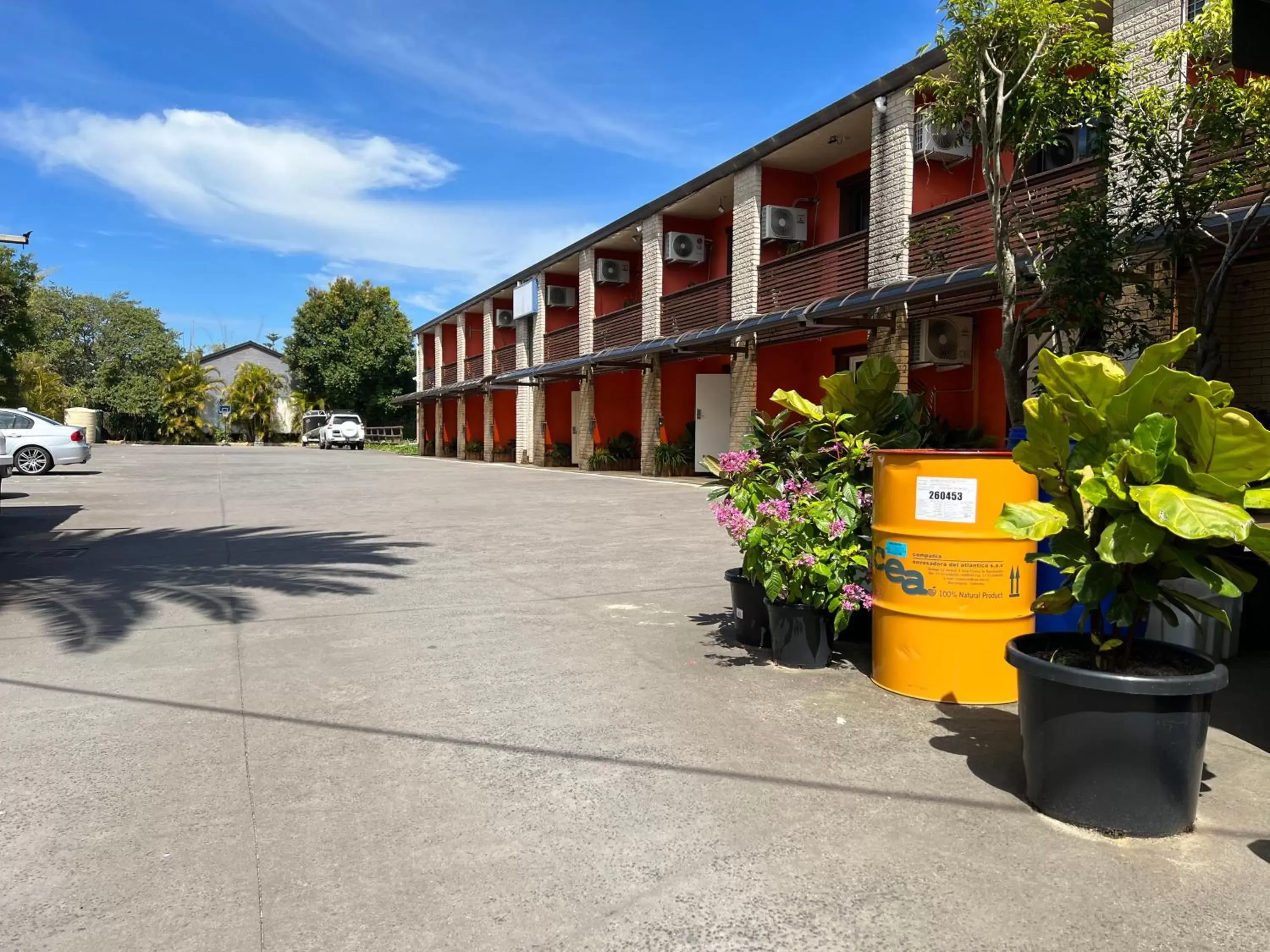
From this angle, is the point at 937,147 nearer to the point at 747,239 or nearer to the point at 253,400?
the point at 747,239

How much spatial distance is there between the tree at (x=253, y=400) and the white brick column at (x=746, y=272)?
170ft

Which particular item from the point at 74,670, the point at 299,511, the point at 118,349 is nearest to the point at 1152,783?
the point at 74,670

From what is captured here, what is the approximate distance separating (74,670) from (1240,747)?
6.11 m

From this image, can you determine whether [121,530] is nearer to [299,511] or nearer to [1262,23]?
[299,511]

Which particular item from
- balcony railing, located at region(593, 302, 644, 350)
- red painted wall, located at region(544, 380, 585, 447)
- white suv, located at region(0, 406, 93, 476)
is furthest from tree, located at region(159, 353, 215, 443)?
balcony railing, located at region(593, 302, 644, 350)

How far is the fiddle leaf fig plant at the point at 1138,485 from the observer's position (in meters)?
3.05

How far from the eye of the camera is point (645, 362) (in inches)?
895

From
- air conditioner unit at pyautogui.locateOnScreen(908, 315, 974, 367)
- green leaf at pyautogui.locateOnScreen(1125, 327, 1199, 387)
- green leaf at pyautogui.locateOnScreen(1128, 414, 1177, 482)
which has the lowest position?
green leaf at pyautogui.locateOnScreen(1128, 414, 1177, 482)

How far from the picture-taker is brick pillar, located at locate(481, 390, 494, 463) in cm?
3584

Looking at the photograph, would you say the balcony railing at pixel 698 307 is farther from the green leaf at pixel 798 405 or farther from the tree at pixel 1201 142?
the green leaf at pixel 798 405

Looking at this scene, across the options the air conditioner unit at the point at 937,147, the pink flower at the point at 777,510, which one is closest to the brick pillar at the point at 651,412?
the air conditioner unit at the point at 937,147

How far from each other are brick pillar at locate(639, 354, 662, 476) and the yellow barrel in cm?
1803

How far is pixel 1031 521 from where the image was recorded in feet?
10.9

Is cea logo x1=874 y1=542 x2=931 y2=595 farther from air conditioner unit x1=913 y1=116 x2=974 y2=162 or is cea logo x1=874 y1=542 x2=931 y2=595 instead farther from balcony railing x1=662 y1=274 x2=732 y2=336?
balcony railing x1=662 y1=274 x2=732 y2=336
